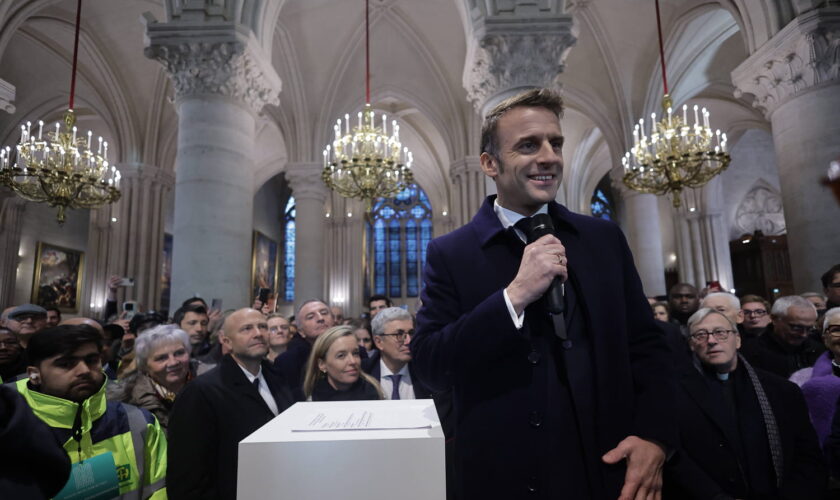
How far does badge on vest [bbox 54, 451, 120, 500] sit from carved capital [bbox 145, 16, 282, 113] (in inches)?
213

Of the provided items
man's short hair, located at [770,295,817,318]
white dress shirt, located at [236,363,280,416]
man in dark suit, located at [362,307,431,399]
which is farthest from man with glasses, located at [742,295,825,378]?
white dress shirt, located at [236,363,280,416]

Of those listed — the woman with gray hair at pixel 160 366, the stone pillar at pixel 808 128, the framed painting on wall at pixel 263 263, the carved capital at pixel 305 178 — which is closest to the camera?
the woman with gray hair at pixel 160 366

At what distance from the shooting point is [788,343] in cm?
405

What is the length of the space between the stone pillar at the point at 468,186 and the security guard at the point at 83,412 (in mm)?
10824

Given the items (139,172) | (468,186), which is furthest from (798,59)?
(139,172)

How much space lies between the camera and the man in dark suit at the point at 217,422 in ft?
7.82

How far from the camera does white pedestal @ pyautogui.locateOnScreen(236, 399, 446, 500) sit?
2.82ft

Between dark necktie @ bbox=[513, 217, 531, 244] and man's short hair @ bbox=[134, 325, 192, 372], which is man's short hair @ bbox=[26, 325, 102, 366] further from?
dark necktie @ bbox=[513, 217, 531, 244]

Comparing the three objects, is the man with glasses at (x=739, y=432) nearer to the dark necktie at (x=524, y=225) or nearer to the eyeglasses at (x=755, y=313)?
the dark necktie at (x=524, y=225)

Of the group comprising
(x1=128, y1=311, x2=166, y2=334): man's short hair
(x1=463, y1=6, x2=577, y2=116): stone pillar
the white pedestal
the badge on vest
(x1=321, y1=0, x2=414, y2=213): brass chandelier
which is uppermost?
(x1=463, y1=6, x2=577, y2=116): stone pillar

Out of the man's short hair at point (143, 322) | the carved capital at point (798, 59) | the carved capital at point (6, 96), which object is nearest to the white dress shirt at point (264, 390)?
the man's short hair at point (143, 322)

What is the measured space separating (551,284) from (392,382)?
2.76 metres

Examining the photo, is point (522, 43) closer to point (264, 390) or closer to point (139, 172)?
point (264, 390)

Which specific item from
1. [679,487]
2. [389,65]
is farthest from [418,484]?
[389,65]
